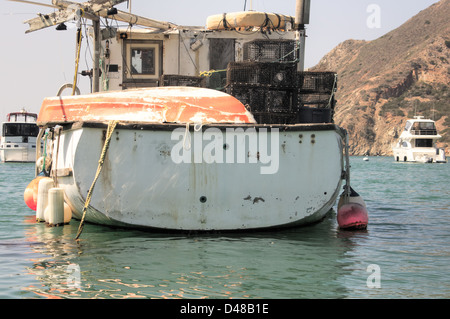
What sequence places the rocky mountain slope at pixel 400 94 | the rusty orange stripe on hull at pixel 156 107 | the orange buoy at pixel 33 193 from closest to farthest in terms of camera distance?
the rusty orange stripe on hull at pixel 156 107
the orange buoy at pixel 33 193
the rocky mountain slope at pixel 400 94

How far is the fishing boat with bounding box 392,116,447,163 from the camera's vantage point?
6850 centimetres

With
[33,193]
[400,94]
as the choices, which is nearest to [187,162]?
[33,193]

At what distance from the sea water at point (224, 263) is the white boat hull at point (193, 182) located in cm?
29

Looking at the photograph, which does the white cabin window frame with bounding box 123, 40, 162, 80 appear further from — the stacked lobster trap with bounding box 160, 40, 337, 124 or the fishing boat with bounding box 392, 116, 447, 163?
the fishing boat with bounding box 392, 116, 447, 163

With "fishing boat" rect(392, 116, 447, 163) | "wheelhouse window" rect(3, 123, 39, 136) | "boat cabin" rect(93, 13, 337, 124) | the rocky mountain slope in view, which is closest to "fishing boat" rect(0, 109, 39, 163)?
"wheelhouse window" rect(3, 123, 39, 136)

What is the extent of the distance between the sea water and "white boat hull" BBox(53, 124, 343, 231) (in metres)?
0.29

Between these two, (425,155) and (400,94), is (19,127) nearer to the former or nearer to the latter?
(425,155)

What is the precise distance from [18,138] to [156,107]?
5244 cm

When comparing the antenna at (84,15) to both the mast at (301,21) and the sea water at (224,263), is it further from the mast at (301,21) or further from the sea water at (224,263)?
the mast at (301,21)

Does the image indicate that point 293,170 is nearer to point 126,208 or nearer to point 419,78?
point 126,208

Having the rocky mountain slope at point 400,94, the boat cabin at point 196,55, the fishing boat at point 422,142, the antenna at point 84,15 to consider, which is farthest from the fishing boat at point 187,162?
the rocky mountain slope at point 400,94

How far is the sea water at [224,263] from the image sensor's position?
6.02 m

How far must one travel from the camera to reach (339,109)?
13800 centimetres
